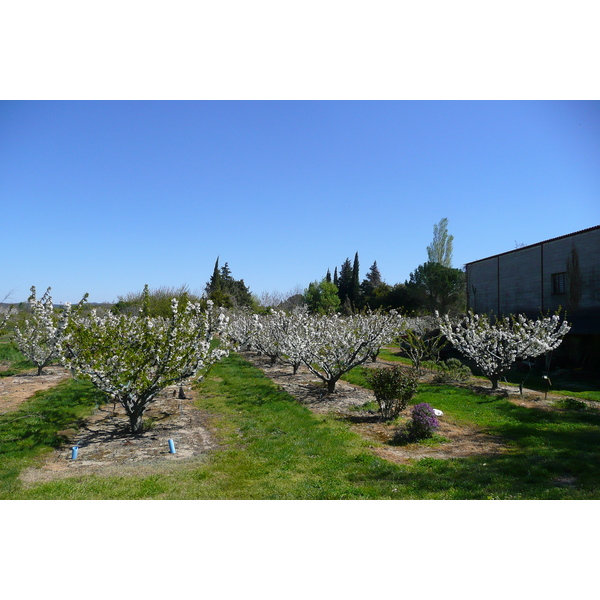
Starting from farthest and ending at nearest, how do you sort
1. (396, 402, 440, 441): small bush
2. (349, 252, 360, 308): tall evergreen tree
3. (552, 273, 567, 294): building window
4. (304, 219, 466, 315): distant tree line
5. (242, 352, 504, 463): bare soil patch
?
(349, 252, 360, 308): tall evergreen tree
(304, 219, 466, 315): distant tree line
(552, 273, 567, 294): building window
(396, 402, 440, 441): small bush
(242, 352, 504, 463): bare soil patch

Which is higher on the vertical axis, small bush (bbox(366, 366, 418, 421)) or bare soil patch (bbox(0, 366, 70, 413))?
small bush (bbox(366, 366, 418, 421))

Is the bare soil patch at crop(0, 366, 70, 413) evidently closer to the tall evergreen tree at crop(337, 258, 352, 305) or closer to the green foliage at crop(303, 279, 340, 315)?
the green foliage at crop(303, 279, 340, 315)

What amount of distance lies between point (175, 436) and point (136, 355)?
2.10 m

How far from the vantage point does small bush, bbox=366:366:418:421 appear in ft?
33.6

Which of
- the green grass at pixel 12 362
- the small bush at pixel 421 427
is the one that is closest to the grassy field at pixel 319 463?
the small bush at pixel 421 427

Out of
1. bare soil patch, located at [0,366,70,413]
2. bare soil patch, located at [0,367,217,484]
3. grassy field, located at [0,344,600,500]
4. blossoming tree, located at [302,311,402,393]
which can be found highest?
blossoming tree, located at [302,311,402,393]

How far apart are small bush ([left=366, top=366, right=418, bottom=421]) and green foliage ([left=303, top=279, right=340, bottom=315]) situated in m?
39.8

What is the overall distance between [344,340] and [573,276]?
49.0 ft

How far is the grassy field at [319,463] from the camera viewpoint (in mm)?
5812

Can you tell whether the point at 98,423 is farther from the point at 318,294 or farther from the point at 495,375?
the point at 318,294

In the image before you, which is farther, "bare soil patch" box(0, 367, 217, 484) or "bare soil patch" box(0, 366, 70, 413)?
"bare soil patch" box(0, 366, 70, 413)

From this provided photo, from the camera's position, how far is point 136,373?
8664 mm

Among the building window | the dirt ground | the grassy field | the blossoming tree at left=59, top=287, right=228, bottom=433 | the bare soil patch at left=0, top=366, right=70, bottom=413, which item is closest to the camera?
the grassy field

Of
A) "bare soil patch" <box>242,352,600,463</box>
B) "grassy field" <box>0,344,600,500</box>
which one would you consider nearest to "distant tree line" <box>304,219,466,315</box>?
"bare soil patch" <box>242,352,600,463</box>
